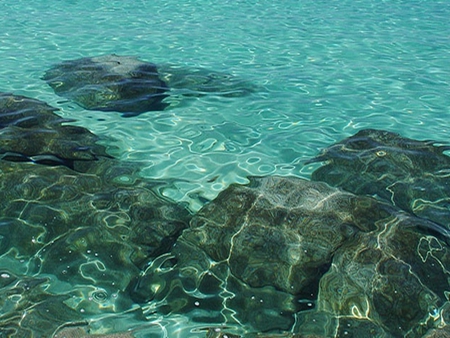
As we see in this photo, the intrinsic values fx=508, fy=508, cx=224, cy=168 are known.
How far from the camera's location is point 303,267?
4082mm

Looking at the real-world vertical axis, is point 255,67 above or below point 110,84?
below

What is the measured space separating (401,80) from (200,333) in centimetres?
712

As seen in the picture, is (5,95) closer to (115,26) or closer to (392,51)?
(115,26)

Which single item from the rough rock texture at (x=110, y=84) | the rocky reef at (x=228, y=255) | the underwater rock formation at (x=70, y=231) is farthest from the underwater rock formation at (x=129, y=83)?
the rocky reef at (x=228, y=255)

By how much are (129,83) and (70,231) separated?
4.17 metres

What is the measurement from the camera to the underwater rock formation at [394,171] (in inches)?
206

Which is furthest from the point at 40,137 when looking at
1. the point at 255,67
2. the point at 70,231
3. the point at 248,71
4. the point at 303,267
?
the point at 255,67

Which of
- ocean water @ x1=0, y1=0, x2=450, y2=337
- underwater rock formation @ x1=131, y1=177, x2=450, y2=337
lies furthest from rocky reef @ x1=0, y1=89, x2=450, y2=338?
ocean water @ x1=0, y1=0, x2=450, y2=337

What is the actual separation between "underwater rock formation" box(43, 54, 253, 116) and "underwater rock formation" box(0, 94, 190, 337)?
6.73ft

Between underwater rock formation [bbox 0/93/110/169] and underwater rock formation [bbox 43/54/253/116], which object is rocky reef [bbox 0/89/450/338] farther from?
underwater rock formation [bbox 43/54/253/116]

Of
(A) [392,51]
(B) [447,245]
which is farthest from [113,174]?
(A) [392,51]

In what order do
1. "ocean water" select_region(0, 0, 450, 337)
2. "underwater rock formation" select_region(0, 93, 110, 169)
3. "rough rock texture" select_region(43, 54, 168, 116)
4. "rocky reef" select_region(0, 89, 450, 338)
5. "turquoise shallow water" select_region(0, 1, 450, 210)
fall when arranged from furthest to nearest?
"rough rock texture" select_region(43, 54, 168, 116) → "turquoise shallow water" select_region(0, 1, 450, 210) → "ocean water" select_region(0, 0, 450, 337) → "underwater rock formation" select_region(0, 93, 110, 169) → "rocky reef" select_region(0, 89, 450, 338)

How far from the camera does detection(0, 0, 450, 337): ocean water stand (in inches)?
250

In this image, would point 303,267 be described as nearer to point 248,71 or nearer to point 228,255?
point 228,255
